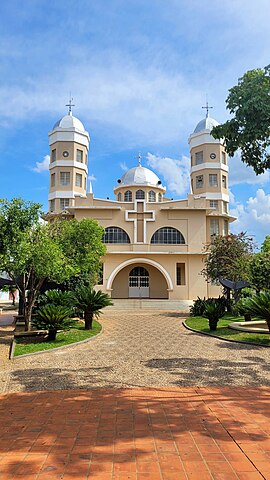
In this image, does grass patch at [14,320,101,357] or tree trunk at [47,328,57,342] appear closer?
grass patch at [14,320,101,357]

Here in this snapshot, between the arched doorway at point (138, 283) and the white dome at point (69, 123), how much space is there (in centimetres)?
1660

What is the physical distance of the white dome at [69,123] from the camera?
126 feet

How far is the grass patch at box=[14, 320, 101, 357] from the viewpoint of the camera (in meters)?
9.88

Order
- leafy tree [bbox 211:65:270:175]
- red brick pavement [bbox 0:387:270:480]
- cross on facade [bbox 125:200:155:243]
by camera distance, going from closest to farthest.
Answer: red brick pavement [bbox 0:387:270:480]
leafy tree [bbox 211:65:270:175]
cross on facade [bbox 125:200:155:243]

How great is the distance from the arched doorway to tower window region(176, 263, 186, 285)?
304 centimetres

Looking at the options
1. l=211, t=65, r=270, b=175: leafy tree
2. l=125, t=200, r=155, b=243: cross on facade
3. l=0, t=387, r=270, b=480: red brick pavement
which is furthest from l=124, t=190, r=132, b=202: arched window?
l=0, t=387, r=270, b=480: red brick pavement

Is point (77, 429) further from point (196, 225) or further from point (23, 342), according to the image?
point (196, 225)

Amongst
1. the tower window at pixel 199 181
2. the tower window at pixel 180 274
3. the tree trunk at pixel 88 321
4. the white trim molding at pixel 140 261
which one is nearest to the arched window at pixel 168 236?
the white trim molding at pixel 140 261

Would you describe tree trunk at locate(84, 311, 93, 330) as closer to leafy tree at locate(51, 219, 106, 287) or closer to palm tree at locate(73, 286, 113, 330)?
palm tree at locate(73, 286, 113, 330)

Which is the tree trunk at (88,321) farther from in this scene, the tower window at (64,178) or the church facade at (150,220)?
the tower window at (64,178)

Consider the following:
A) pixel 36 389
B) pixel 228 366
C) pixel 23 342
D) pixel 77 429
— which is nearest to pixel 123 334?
pixel 23 342

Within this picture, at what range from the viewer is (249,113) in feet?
20.7

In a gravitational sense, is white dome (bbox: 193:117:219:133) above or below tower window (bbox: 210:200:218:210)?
above

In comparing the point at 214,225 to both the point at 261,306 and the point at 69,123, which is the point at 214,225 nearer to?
the point at 69,123
